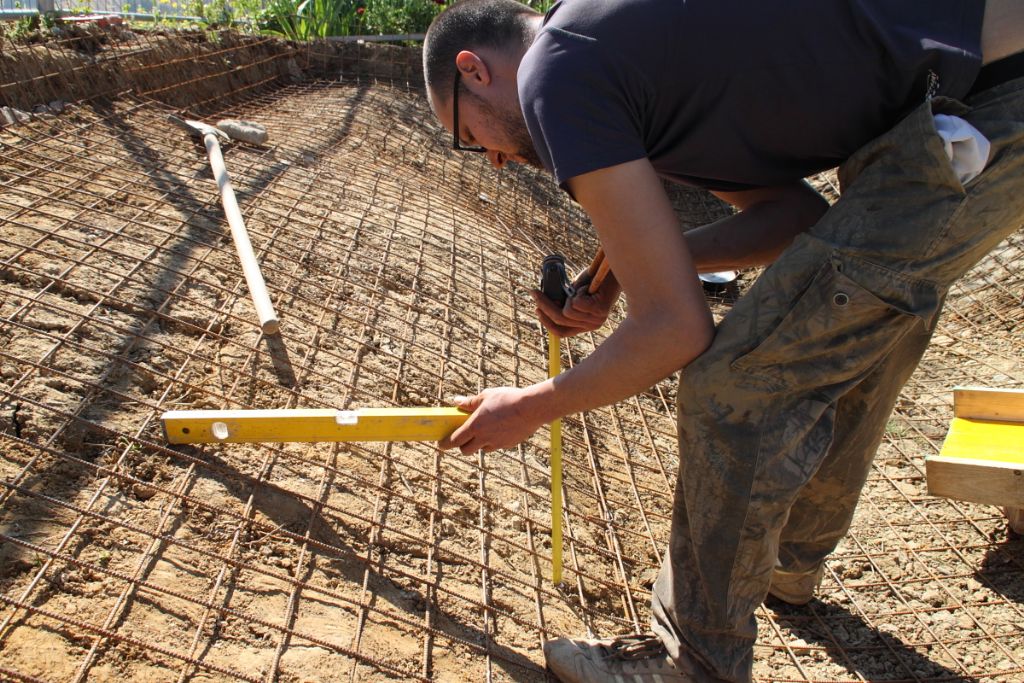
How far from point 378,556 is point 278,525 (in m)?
0.25

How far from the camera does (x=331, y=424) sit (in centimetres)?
183

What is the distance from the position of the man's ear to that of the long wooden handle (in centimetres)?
120

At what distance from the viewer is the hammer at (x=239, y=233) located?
2.50 metres

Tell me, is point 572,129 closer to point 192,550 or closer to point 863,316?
point 863,316

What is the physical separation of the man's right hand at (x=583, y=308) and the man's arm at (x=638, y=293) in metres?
0.44

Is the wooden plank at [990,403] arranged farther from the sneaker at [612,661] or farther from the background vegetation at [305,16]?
the background vegetation at [305,16]

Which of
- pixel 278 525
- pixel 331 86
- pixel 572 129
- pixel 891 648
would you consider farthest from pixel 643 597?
pixel 331 86

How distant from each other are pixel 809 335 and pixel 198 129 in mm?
3674

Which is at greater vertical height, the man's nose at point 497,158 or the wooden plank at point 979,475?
the man's nose at point 497,158

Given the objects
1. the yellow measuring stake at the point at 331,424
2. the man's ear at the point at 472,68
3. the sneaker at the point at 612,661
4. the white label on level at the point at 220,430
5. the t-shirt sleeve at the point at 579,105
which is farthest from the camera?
the white label on level at the point at 220,430

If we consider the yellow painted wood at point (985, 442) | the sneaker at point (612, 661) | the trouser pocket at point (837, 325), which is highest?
the trouser pocket at point (837, 325)

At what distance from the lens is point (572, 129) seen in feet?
4.19

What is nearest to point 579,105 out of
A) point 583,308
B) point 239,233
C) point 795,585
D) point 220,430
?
point 583,308

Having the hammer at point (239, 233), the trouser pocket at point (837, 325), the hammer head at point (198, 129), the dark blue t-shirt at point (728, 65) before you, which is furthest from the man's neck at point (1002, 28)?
the hammer head at point (198, 129)
